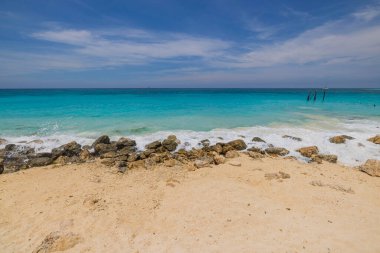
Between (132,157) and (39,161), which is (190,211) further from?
(39,161)

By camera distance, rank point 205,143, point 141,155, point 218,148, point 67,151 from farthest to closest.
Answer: point 205,143, point 218,148, point 67,151, point 141,155

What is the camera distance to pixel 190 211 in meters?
6.72

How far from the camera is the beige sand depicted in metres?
5.45

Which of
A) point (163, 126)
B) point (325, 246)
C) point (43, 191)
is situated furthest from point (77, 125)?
point (325, 246)

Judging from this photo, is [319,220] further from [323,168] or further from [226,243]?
[323,168]

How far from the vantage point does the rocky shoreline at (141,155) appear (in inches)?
416

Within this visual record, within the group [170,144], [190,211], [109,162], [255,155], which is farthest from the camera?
[170,144]

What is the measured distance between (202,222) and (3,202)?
6.14m

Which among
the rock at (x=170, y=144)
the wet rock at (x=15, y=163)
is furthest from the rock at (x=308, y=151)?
the wet rock at (x=15, y=163)

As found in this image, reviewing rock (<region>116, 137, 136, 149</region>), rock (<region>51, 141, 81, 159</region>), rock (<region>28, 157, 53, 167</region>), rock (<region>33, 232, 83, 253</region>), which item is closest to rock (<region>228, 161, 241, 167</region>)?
rock (<region>116, 137, 136, 149</region>)

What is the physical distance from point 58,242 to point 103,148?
736 cm

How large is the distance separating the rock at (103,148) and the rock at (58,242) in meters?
6.87

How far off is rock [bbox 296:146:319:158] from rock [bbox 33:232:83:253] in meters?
10.8

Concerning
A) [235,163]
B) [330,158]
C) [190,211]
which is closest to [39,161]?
[190,211]
